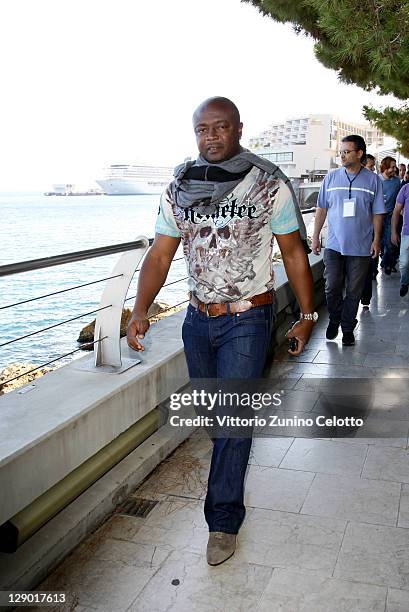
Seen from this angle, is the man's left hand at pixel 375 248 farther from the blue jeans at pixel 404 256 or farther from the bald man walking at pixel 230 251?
the bald man walking at pixel 230 251

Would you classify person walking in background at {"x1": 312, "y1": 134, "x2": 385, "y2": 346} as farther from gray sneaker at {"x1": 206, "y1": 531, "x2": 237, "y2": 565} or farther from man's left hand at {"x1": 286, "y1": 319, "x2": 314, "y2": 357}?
gray sneaker at {"x1": 206, "y1": 531, "x2": 237, "y2": 565}

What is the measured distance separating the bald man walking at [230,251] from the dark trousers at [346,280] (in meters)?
3.45

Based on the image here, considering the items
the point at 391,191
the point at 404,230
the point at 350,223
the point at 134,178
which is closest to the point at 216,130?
the point at 350,223

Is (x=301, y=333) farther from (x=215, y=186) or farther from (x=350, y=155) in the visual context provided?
(x=350, y=155)

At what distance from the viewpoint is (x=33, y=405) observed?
296 centimetres

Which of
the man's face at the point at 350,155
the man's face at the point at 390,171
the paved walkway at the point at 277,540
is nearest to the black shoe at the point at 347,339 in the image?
the man's face at the point at 350,155

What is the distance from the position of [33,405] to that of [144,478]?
90 centimetres

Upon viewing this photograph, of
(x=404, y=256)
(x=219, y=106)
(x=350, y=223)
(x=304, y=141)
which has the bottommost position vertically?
(x=404, y=256)

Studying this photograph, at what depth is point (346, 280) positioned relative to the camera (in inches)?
251

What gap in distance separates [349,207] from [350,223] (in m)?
0.17

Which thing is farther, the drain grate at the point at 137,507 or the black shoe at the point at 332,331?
the black shoe at the point at 332,331

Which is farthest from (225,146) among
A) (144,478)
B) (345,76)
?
(345,76)

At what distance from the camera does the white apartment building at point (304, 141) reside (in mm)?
64750

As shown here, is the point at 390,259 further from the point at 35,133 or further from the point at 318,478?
the point at 35,133
